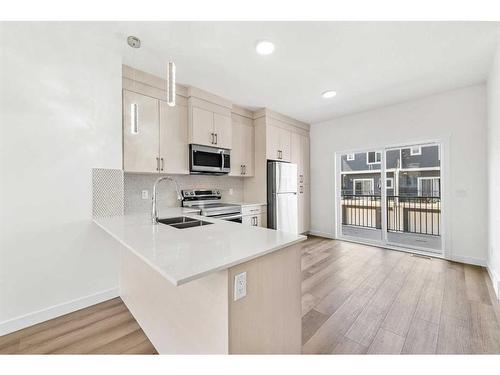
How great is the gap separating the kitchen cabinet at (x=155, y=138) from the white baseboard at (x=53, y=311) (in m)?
1.37

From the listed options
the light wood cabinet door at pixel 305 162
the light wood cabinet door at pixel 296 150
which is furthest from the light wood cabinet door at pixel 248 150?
the light wood cabinet door at pixel 305 162

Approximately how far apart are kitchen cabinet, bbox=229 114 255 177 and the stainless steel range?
1.74ft

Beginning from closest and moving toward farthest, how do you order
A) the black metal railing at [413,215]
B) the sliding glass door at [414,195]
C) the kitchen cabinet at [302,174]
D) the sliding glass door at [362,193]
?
the sliding glass door at [414,195], the black metal railing at [413,215], the sliding glass door at [362,193], the kitchen cabinet at [302,174]

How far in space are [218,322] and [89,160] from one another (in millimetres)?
2040

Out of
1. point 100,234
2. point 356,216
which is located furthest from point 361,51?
point 356,216

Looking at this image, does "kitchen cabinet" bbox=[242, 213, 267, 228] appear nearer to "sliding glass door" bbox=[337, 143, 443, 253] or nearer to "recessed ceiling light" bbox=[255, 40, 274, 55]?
"sliding glass door" bbox=[337, 143, 443, 253]

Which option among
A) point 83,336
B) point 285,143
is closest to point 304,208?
point 285,143

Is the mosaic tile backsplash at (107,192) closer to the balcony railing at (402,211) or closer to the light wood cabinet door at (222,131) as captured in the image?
the light wood cabinet door at (222,131)

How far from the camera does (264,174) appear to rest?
392 cm

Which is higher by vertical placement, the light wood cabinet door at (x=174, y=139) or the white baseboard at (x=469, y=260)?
the light wood cabinet door at (x=174, y=139)

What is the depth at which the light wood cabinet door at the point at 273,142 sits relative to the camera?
3.94 meters

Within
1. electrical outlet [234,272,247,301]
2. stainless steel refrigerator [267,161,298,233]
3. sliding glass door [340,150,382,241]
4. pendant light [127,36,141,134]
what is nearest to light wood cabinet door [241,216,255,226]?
stainless steel refrigerator [267,161,298,233]

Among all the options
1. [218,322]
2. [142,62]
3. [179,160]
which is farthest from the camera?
[179,160]
